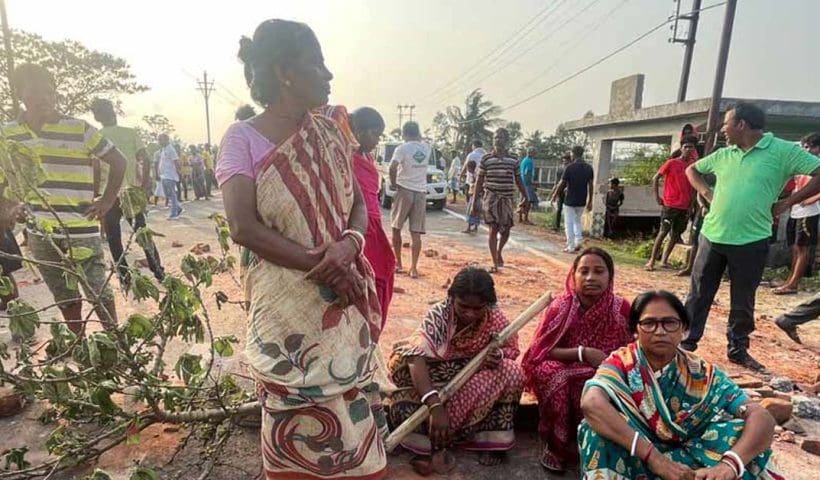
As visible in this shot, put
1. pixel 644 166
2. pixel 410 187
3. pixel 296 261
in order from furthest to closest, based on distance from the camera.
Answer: pixel 644 166 < pixel 410 187 < pixel 296 261

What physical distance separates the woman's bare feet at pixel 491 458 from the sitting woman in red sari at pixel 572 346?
0.21m

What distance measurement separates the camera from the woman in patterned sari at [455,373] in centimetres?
243

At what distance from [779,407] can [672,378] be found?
1251mm

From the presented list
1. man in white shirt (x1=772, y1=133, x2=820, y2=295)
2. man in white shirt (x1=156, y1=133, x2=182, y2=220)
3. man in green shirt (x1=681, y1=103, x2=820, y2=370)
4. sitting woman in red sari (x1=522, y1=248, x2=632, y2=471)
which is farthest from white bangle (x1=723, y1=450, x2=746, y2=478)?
man in white shirt (x1=156, y1=133, x2=182, y2=220)

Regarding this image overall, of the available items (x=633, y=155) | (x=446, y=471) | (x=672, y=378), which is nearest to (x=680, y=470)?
(x=672, y=378)

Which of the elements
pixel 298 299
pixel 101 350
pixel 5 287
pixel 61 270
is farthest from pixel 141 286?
pixel 61 270

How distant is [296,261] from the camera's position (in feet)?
4.58

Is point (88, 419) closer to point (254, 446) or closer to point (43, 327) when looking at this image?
point (254, 446)

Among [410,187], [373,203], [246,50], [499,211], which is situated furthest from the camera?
[499,211]

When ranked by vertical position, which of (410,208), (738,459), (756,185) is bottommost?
(738,459)

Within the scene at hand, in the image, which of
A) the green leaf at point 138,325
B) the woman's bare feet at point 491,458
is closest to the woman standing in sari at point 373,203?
the woman's bare feet at point 491,458

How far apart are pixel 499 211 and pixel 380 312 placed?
4.75 m

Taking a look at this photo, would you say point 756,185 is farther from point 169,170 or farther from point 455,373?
point 169,170

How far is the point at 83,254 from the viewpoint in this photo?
7.41 feet
